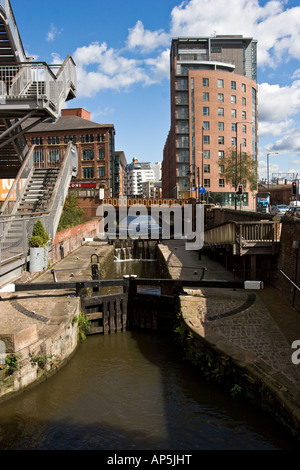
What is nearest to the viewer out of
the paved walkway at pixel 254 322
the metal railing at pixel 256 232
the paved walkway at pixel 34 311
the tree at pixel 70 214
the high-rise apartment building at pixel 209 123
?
the paved walkway at pixel 254 322

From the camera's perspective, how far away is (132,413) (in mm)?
9156

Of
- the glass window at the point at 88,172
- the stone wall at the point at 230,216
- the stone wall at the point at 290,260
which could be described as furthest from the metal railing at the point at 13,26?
the glass window at the point at 88,172

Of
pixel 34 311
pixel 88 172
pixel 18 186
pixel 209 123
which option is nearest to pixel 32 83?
pixel 18 186

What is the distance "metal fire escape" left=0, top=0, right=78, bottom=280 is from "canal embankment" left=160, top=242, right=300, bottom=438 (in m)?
6.02

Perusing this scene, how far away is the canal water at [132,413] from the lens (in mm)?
7957

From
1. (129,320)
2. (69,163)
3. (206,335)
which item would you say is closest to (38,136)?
(69,163)

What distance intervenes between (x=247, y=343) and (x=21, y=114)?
12309mm

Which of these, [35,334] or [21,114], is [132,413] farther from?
[21,114]

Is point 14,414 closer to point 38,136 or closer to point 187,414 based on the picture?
point 187,414

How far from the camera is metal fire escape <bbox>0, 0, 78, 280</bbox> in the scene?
1355 centimetres

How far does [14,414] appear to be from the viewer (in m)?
8.88

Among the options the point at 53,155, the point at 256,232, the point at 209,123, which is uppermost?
the point at 209,123

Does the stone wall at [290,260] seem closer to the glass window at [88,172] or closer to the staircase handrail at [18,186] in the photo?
the staircase handrail at [18,186]

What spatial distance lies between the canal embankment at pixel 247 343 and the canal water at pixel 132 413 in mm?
455
